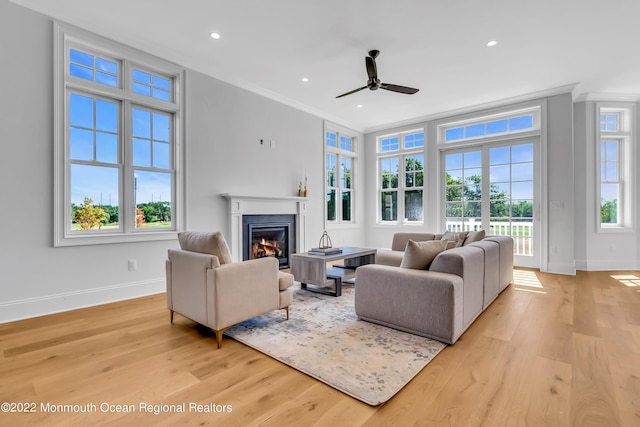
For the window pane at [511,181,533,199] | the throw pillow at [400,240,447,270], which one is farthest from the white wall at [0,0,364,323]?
the window pane at [511,181,533,199]

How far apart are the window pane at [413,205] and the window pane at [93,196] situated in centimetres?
552

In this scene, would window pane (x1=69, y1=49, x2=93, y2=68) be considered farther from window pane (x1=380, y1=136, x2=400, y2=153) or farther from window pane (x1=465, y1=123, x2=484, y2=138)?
window pane (x1=465, y1=123, x2=484, y2=138)

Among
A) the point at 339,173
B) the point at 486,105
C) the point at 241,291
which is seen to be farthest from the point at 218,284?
the point at 486,105

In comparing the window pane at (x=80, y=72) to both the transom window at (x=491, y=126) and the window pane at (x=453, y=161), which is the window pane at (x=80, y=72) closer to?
the transom window at (x=491, y=126)

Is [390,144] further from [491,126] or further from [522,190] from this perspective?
[522,190]

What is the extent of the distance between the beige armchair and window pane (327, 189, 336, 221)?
385 centimetres

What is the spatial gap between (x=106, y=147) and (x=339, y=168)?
446 centimetres

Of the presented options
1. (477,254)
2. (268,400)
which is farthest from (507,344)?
(268,400)

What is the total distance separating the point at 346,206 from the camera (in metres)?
7.20

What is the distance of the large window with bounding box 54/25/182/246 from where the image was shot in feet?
10.8

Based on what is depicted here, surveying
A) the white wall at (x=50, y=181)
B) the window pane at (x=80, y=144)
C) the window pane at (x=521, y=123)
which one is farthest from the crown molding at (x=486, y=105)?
the window pane at (x=80, y=144)

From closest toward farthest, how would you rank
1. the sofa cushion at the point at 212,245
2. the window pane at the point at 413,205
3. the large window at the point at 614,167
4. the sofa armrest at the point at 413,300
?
the sofa armrest at the point at 413,300 → the sofa cushion at the point at 212,245 → the large window at the point at 614,167 → the window pane at the point at 413,205

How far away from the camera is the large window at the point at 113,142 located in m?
3.30

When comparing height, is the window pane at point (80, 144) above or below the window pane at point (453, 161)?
below
